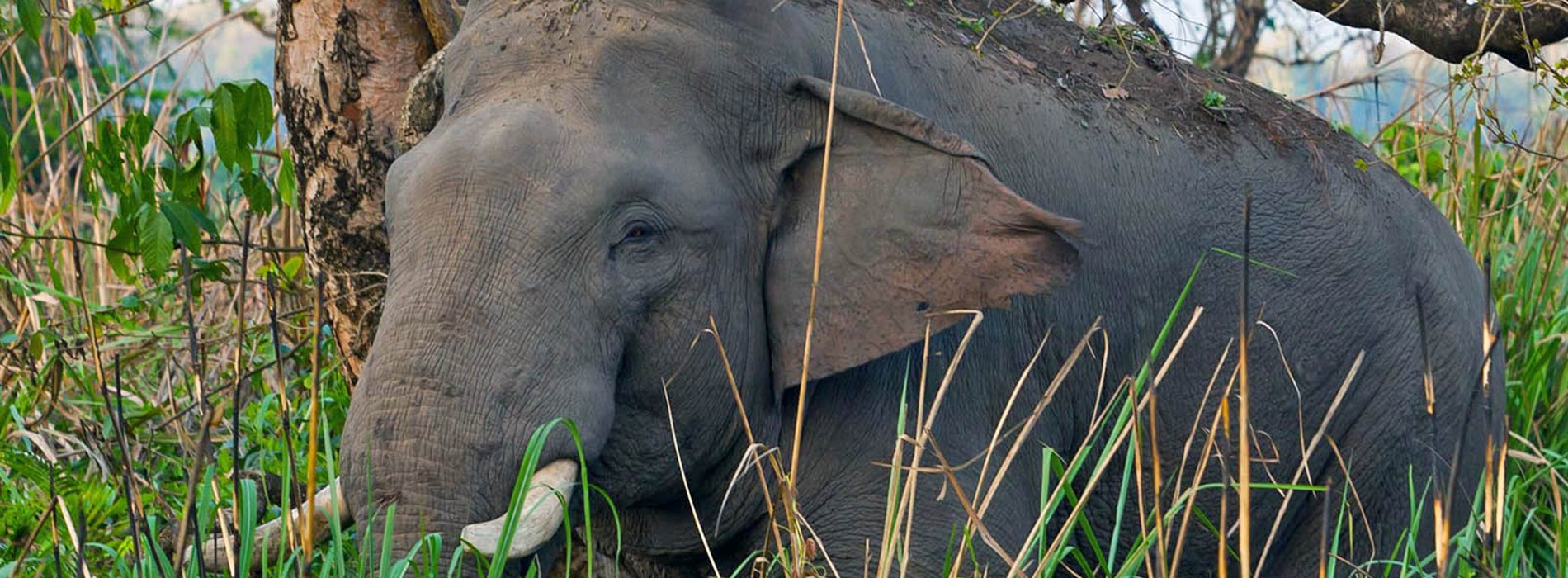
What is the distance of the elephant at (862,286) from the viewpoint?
3.07 meters

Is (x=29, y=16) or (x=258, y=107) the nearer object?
(x=29, y=16)

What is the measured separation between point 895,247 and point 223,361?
2.65 m

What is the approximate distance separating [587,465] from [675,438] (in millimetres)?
181

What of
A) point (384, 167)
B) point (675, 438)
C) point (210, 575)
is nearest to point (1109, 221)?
point (675, 438)

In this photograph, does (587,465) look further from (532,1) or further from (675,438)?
(532,1)

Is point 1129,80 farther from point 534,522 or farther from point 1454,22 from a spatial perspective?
point 534,522

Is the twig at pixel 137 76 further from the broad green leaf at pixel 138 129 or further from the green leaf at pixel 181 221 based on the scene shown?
the green leaf at pixel 181 221

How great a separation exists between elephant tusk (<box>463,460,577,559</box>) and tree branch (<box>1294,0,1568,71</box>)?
2.38 m

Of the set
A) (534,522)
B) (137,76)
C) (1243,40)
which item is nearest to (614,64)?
(534,522)

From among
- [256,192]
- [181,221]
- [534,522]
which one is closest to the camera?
[534,522]

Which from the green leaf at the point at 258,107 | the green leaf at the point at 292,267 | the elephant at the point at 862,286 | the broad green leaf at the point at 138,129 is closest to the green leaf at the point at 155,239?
the broad green leaf at the point at 138,129

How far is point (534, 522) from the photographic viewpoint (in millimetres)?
2977

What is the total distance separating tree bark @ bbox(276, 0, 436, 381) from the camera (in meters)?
4.38

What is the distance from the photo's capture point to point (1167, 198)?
4066 millimetres
